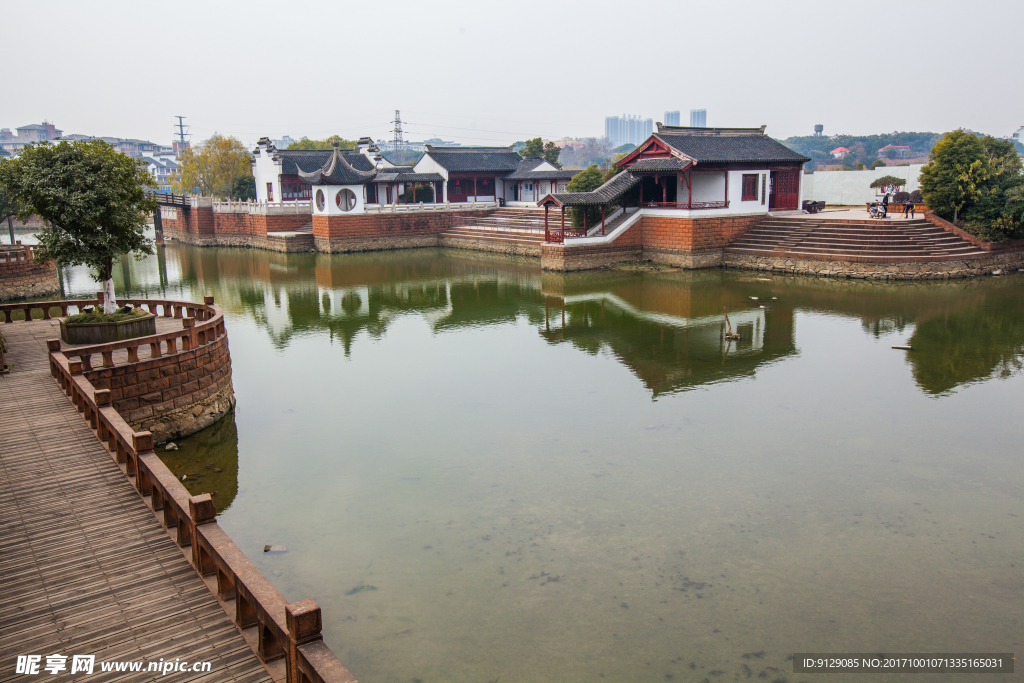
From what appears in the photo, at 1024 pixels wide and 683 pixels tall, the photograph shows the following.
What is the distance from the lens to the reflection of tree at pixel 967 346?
13920 millimetres

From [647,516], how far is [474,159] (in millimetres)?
41381

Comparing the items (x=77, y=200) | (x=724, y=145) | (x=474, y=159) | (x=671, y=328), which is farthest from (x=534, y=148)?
(x=77, y=200)

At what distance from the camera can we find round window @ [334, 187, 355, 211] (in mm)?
40562

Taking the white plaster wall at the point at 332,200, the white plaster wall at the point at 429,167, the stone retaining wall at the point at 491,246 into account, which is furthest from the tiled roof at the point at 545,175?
the white plaster wall at the point at 332,200

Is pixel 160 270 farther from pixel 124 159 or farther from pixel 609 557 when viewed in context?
pixel 609 557

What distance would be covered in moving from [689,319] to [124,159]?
1371 cm

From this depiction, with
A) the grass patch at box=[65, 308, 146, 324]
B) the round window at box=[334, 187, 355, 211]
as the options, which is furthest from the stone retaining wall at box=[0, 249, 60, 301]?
the round window at box=[334, 187, 355, 211]

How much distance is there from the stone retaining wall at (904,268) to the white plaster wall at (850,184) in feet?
42.7

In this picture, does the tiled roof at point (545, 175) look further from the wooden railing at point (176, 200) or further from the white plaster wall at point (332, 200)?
the wooden railing at point (176, 200)

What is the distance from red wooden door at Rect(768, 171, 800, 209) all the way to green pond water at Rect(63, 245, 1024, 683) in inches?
677

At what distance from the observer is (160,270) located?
34.8 metres

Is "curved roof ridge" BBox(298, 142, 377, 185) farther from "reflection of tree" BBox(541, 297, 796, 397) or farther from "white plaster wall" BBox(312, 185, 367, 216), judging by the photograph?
"reflection of tree" BBox(541, 297, 796, 397)

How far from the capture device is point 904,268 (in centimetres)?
2459

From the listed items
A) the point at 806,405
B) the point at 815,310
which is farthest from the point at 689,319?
the point at 806,405
